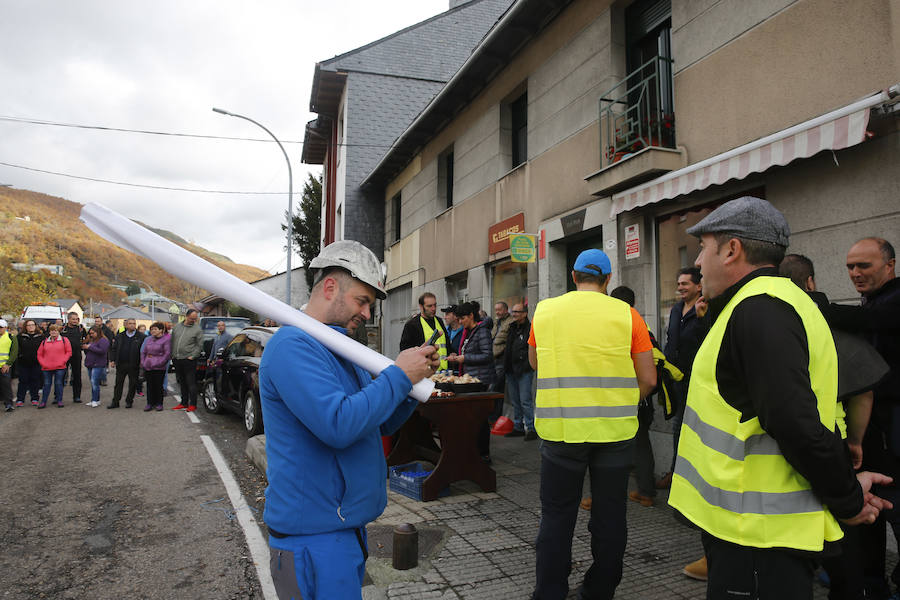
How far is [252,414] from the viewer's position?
8.27 m

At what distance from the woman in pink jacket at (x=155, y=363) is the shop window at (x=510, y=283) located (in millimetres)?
6694

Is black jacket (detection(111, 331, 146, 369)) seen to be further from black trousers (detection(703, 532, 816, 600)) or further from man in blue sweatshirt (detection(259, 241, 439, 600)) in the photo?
black trousers (detection(703, 532, 816, 600))

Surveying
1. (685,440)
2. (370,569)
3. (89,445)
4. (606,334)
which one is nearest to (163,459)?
(89,445)

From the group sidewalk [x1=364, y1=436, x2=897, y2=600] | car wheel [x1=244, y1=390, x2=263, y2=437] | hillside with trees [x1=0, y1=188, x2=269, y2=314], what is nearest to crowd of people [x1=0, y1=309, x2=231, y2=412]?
car wheel [x1=244, y1=390, x2=263, y2=437]

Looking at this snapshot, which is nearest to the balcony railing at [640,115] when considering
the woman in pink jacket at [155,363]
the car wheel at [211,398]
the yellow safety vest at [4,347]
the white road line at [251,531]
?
the white road line at [251,531]

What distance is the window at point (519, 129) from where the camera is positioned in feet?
35.4

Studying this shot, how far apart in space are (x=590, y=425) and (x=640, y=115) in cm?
506

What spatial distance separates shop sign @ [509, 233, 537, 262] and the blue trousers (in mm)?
7468

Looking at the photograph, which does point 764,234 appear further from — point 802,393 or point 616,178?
point 616,178

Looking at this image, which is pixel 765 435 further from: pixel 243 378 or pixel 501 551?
pixel 243 378

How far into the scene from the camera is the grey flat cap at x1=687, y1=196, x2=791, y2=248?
1.76 m

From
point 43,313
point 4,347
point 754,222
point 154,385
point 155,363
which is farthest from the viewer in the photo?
point 43,313

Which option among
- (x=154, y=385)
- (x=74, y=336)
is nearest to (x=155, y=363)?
(x=154, y=385)

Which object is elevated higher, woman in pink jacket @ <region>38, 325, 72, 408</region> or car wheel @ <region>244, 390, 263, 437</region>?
woman in pink jacket @ <region>38, 325, 72, 408</region>
